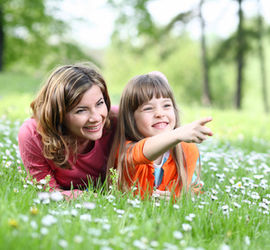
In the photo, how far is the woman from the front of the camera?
8.91ft

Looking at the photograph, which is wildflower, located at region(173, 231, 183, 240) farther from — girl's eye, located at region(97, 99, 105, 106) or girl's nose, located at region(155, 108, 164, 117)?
girl's eye, located at region(97, 99, 105, 106)

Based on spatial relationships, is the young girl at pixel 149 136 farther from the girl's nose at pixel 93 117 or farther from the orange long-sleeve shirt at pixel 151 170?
the girl's nose at pixel 93 117

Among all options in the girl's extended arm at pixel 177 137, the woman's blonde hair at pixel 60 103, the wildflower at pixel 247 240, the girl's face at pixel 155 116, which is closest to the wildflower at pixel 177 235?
the wildflower at pixel 247 240

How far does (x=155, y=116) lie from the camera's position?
286 cm

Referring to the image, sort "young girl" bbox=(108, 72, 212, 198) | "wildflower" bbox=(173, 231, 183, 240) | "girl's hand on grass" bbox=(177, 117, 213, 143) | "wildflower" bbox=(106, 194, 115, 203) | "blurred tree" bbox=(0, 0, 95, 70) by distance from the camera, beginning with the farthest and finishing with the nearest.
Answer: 1. "blurred tree" bbox=(0, 0, 95, 70)
2. "young girl" bbox=(108, 72, 212, 198)
3. "wildflower" bbox=(106, 194, 115, 203)
4. "girl's hand on grass" bbox=(177, 117, 213, 143)
5. "wildflower" bbox=(173, 231, 183, 240)

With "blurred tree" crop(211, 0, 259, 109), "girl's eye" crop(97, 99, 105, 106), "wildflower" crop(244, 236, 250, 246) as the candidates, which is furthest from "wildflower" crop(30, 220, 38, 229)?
"blurred tree" crop(211, 0, 259, 109)

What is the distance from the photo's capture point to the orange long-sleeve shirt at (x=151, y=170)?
2.57 meters

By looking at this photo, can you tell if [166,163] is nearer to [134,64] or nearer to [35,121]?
[35,121]

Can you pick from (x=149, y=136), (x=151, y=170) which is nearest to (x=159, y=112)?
(x=149, y=136)

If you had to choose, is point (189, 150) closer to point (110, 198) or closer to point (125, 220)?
point (110, 198)

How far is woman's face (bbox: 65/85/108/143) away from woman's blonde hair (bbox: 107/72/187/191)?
23cm

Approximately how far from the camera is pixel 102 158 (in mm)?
3168

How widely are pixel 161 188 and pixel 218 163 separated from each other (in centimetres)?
124

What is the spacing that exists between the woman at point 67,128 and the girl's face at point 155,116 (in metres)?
0.31
